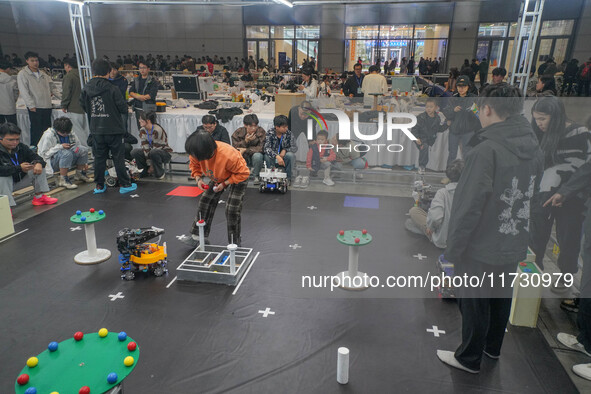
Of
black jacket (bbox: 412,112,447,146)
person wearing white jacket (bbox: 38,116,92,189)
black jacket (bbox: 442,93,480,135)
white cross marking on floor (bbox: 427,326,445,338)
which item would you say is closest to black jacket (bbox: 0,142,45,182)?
person wearing white jacket (bbox: 38,116,92,189)

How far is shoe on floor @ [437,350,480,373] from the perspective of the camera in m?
2.49

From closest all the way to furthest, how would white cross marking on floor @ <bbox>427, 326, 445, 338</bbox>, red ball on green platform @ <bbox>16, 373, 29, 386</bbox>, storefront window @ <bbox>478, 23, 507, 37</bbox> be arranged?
1. red ball on green platform @ <bbox>16, 373, 29, 386</bbox>
2. white cross marking on floor @ <bbox>427, 326, 445, 338</bbox>
3. storefront window @ <bbox>478, 23, 507, 37</bbox>

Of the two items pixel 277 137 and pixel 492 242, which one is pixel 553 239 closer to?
pixel 492 242

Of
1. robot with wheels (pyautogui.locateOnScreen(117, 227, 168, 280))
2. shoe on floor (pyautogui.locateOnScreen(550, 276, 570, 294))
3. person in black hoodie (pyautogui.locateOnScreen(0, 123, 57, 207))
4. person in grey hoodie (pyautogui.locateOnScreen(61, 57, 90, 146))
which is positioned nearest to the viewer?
shoe on floor (pyautogui.locateOnScreen(550, 276, 570, 294))

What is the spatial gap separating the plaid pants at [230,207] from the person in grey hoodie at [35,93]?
4594 mm

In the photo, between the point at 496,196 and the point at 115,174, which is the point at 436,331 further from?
the point at 115,174

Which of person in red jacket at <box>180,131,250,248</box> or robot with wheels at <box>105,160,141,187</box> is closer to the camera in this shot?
person in red jacket at <box>180,131,250,248</box>

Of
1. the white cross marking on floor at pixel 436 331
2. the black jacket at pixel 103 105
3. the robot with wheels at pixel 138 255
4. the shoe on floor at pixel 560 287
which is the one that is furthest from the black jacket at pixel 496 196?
the black jacket at pixel 103 105

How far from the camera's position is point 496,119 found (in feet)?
6.89

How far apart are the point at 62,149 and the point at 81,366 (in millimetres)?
4811

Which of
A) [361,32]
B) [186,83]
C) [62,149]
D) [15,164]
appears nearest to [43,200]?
[15,164]

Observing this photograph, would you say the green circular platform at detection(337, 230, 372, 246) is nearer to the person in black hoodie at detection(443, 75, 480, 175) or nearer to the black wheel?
the person in black hoodie at detection(443, 75, 480, 175)

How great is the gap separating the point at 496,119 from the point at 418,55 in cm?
1811

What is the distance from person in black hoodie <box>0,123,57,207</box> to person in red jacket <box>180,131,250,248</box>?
2362mm
